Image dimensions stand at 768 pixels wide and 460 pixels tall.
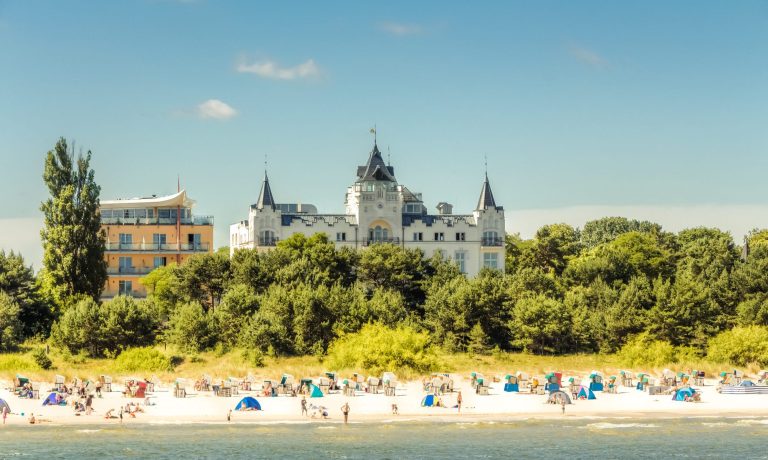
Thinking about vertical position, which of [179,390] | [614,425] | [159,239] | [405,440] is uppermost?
[159,239]

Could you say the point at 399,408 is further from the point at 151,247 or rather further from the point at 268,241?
the point at 151,247

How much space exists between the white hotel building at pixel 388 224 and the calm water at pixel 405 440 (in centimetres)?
5864

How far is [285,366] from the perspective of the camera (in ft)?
255

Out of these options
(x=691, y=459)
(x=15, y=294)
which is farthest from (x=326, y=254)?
(x=691, y=459)

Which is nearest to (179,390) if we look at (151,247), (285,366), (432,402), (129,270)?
(285,366)

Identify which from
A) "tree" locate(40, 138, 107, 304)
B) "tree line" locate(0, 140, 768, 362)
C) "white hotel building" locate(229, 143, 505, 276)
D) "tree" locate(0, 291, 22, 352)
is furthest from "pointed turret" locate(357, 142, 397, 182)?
"tree" locate(0, 291, 22, 352)

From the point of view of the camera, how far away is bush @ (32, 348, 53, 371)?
75.9 m

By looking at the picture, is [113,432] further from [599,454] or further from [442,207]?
[442,207]

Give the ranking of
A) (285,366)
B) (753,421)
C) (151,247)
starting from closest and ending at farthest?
(753,421) → (285,366) → (151,247)

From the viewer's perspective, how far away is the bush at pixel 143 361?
75.9 m

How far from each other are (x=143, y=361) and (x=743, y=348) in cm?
4118

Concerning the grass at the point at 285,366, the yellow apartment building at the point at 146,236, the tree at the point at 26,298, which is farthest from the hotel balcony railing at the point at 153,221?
the grass at the point at 285,366

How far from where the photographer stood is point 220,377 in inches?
2916

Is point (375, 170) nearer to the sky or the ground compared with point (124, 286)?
nearer to the sky
